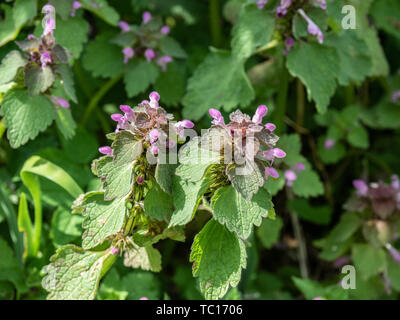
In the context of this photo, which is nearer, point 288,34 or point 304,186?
point 288,34

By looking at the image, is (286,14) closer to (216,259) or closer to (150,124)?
(150,124)

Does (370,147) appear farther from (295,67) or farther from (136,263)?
(136,263)

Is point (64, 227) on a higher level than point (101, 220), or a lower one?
higher

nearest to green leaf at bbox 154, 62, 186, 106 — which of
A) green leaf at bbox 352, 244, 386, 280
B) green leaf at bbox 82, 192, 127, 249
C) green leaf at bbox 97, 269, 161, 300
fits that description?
green leaf at bbox 97, 269, 161, 300

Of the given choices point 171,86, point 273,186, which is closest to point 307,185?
point 273,186

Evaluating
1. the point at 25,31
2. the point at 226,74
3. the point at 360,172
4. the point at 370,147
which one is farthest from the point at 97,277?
the point at 370,147
